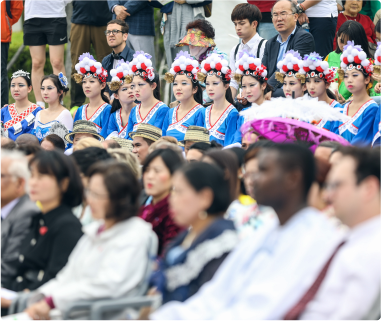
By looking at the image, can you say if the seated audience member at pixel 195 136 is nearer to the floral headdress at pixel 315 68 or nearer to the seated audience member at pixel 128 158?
the floral headdress at pixel 315 68

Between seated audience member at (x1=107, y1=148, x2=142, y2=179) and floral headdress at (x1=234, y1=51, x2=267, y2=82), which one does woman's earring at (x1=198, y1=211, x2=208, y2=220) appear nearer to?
seated audience member at (x1=107, y1=148, x2=142, y2=179)

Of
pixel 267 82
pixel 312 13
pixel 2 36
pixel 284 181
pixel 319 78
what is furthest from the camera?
pixel 2 36

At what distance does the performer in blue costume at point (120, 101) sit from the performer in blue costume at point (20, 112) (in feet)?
3.73

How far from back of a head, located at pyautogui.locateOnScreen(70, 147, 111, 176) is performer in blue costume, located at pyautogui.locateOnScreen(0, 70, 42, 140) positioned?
14.1 feet

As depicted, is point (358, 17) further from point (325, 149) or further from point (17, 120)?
point (17, 120)

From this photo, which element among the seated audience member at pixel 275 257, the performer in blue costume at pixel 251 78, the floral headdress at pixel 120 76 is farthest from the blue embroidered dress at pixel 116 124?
the seated audience member at pixel 275 257

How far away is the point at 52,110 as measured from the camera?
814cm

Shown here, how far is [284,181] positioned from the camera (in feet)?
7.55

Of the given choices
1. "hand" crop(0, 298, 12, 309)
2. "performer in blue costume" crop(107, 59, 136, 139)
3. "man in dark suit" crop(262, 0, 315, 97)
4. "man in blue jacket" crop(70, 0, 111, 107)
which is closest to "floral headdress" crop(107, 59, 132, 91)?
"performer in blue costume" crop(107, 59, 136, 139)

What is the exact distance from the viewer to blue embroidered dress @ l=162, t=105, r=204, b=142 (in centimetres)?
734

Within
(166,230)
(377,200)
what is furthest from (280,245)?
(166,230)

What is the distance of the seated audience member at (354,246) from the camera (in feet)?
6.62

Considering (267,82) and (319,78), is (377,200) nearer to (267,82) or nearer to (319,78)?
(319,78)

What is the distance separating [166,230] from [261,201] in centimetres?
122
